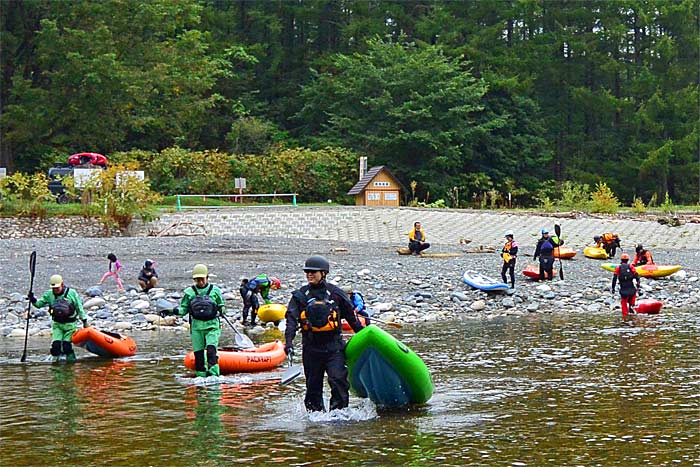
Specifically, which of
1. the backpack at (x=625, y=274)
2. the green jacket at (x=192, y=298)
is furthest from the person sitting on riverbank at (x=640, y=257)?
the green jacket at (x=192, y=298)

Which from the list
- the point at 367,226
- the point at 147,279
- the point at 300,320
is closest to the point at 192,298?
the point at 300,320

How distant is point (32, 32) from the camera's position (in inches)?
1810

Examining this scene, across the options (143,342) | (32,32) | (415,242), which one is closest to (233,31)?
(32,32)

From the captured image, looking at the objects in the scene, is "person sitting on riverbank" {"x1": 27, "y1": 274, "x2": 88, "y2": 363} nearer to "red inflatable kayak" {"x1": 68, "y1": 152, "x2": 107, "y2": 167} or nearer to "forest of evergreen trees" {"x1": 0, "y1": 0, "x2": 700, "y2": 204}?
"red inflatable kayak" {"x1": 68, "y1": 152, "x2": 107, "y2": 167}

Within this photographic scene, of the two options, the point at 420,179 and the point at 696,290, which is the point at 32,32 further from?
the point at 696,290

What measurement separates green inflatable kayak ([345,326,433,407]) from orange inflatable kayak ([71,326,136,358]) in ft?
16.4

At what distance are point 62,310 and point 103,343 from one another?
869 mm

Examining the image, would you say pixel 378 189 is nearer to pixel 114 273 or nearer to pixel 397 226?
pixel 397 226

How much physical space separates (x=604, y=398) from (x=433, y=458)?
3253 mm

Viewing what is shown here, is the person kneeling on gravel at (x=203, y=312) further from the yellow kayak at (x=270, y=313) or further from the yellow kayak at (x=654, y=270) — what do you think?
the yellow kayak at (x=654, y=270)

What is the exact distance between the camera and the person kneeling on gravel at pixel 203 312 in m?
11.5

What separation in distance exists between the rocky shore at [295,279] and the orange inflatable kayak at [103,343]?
116 inches

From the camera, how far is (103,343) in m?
14.0

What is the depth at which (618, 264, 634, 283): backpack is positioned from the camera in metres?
18.7
